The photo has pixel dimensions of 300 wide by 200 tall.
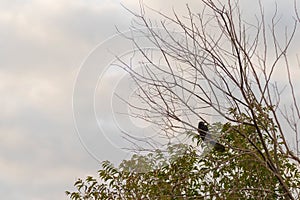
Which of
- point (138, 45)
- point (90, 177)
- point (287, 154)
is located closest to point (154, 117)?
point (138, 45)

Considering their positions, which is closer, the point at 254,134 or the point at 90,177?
the point at 254,134

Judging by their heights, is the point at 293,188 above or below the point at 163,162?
below

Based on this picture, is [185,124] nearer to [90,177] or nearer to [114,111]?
[114,111]

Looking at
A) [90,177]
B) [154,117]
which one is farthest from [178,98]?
[90,177]

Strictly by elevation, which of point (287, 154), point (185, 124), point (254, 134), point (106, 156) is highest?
Result: point (106, 156)

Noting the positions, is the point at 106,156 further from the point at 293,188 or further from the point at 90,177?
the point at 293,188

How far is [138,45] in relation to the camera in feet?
19.9

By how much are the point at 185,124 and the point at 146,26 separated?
3.43 ft

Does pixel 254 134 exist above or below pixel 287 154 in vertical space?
above

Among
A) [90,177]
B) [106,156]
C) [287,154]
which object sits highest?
[90,177]

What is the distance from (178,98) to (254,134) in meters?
1.54

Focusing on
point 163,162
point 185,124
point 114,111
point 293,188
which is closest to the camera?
point 185,124

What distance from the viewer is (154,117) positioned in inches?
227

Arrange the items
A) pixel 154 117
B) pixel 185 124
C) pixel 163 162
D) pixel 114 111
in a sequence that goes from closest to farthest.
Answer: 1. pixel 185 124
2. pixel 154 117
3. pixel 114 111
4. pixel 163 162
